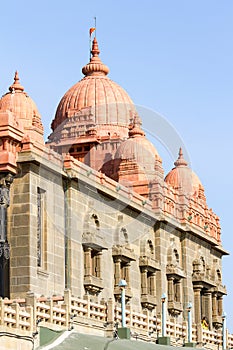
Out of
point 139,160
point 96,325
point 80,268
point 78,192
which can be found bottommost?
point 96,325

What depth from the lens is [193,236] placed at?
2180 inches

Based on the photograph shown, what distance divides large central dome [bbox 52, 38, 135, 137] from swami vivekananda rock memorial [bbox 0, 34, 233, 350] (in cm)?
6

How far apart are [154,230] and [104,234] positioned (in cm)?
570

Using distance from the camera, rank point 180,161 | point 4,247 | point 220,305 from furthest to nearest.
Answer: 1. point 180,161
2. point 220,305
3. point 4,247

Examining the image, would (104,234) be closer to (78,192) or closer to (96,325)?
(78,192)

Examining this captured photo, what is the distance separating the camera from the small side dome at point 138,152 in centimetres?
5288

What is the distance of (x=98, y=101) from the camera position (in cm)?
5769

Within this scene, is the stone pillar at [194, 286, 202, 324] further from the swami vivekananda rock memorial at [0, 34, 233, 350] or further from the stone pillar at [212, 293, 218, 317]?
the stone pillar at [212, 293, 218, 317]

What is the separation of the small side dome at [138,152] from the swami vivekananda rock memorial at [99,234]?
6 cm

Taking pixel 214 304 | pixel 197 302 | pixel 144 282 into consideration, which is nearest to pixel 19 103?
pixel 144 282

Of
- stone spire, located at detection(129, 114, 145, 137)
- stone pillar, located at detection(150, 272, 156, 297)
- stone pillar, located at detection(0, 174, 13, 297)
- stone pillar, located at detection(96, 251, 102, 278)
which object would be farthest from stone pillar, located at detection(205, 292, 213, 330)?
stone pillar, located at detection(0, 174, 13, 297)

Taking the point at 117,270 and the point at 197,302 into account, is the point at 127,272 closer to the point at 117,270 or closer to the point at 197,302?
the point at 117,270

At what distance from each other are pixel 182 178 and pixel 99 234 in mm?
15050

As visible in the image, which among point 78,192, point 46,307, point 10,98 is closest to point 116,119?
point 10,98
